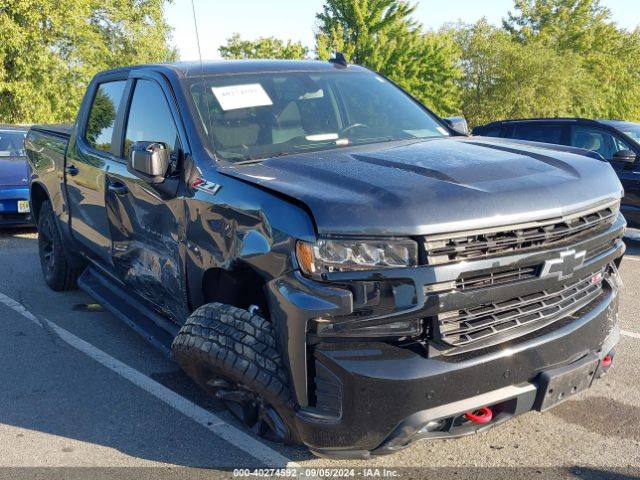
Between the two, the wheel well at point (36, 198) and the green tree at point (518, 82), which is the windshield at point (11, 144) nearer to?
the wheel well at point (36, 198)

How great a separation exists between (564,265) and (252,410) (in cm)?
155

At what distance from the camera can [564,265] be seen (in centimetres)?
301

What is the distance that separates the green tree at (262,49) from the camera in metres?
37.5

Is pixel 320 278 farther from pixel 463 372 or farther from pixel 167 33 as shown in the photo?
pixel 167 33

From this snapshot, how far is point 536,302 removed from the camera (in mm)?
3016

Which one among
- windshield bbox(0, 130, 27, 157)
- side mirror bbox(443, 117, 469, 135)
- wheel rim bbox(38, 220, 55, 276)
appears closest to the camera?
side mirror bbox(443, 117, 469, 135)

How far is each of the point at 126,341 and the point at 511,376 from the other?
3.25 metres

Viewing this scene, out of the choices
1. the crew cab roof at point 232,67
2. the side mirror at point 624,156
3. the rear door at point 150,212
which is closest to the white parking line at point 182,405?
the rear door at point 150,212

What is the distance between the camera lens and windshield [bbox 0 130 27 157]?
1053 cm

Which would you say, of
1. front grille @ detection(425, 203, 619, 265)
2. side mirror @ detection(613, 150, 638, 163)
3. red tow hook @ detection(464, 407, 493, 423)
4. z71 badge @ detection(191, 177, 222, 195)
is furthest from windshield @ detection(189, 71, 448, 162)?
side mirror @ detection(613, 150, 638, 163)

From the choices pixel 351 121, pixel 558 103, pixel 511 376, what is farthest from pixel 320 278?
pixel 558 103

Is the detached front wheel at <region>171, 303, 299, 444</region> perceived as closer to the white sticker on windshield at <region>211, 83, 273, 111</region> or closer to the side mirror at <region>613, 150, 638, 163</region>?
the white sticker on windshield at <region>211, 83, 273, 111</region>

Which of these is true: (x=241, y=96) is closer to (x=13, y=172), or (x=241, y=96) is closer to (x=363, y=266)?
(x=363, y=266)

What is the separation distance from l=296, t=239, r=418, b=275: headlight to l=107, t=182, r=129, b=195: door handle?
79.4 inches
